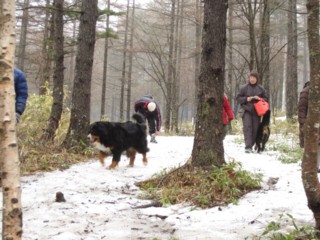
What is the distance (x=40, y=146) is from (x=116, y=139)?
1953 mm

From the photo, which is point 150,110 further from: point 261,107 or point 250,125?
point 261,107

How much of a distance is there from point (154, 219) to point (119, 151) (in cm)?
297

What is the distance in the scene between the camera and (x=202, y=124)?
585 centimetres

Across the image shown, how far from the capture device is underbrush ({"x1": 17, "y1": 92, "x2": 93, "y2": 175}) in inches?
279

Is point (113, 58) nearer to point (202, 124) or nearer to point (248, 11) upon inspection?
point (248, 11)

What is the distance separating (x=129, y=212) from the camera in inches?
182

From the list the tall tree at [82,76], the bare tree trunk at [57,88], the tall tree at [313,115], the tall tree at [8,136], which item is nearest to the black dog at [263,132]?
the tall tree at [82,76]

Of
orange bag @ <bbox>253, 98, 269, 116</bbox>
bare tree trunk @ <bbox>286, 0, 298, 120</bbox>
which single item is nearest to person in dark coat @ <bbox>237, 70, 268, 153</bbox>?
orange bag @ <bbox>253, 98, 269, 116</bbox>

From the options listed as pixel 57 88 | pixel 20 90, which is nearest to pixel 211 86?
pixel 20 90

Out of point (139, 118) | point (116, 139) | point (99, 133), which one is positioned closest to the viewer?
point (99, 133)

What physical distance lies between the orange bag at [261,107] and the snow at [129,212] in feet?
7.61

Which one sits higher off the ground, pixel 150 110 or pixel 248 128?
pixel 150 110

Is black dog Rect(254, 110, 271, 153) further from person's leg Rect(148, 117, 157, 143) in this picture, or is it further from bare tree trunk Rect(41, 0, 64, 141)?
bare tree trunk Rect(41, 0, 64, 141)

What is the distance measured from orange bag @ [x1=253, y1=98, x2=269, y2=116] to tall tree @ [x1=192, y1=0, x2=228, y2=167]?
2955 mm
